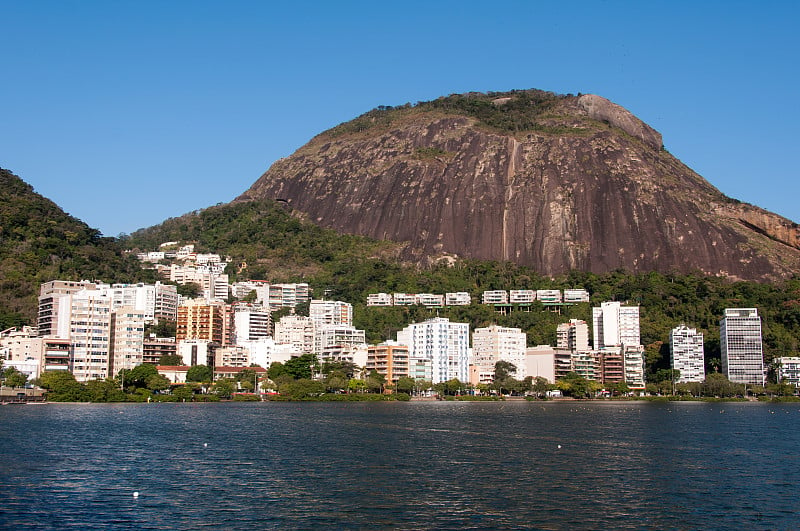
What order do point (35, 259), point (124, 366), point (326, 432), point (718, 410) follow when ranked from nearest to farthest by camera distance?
point (326, 432) → point (718, 410) → point (124, 366) → point (35, 259)

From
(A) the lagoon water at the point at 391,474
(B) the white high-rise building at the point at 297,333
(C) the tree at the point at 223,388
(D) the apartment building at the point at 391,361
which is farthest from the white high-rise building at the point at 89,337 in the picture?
(B) the white high-rise building at the point at 297,333

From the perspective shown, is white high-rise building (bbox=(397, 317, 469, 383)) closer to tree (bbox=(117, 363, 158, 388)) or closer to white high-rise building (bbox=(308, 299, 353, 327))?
white high-rise building (bbox=(308, 299, 353, 327))

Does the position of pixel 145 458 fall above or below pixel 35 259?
below

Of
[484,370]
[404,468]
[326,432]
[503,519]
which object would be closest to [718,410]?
Result: [484,370]

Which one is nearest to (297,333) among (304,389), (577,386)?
(304,389)

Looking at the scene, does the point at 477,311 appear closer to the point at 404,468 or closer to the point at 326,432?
the point at 326,432

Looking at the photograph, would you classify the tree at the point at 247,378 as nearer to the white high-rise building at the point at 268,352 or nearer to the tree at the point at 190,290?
the white high-rise building at the point at 268,352
